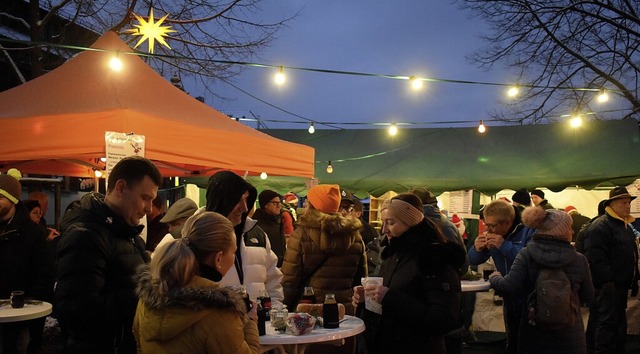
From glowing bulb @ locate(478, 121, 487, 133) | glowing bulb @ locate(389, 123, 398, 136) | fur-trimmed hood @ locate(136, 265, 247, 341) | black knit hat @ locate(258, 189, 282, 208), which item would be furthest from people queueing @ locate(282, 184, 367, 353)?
glowing bulb @ locate(389, 123, 398, 136)

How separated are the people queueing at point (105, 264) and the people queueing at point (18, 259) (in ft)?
7.37

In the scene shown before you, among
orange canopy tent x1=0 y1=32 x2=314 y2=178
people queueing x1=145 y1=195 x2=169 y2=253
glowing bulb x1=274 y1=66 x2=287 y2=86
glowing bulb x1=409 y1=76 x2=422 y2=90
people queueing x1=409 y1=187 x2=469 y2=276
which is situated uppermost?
glowing bulb x1=409 y1=76 x2=422 y2=90

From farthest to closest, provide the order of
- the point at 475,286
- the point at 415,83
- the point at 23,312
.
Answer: the point at 415,83, the point at 475,286, the point at 23,312

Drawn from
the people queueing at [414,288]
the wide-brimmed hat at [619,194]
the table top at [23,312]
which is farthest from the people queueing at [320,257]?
the wide-brimmed hat at [619,194]

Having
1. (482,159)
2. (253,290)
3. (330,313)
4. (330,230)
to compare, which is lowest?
(330,313)

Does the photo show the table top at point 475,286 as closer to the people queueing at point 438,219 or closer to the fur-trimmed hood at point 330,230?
the people queueing at point 438,219

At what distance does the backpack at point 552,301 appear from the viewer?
175 inches

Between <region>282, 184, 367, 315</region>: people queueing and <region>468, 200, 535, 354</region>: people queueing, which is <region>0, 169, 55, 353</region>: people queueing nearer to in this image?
<region>282, 184, 367, 315</region>: people queueing

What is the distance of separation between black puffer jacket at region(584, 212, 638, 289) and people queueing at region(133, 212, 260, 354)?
5.89m

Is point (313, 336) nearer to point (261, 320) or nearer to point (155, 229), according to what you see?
point (261, 320)

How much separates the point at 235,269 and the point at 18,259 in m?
2.28

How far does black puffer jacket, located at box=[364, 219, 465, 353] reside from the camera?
122 inches

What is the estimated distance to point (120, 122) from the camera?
4652 millimetres

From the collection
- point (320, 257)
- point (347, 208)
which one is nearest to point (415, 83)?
point (347, 208)
